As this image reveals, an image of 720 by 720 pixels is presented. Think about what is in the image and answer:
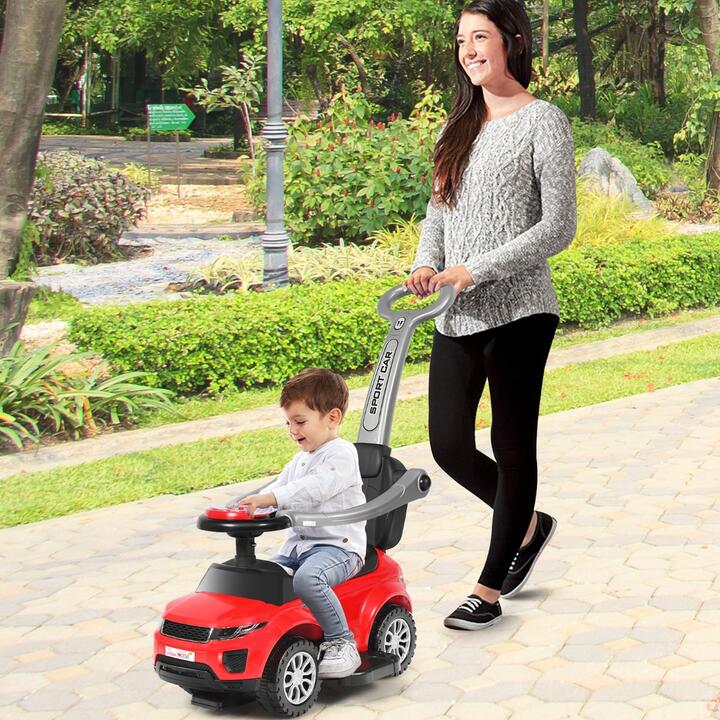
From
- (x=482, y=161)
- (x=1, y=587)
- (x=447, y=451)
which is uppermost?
(x=482, y=161)

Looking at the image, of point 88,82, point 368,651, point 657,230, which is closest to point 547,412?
point 368,651

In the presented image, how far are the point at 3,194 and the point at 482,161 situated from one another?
19.4 ft

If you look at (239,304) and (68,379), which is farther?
(239,304)

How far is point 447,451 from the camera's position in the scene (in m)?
4.65

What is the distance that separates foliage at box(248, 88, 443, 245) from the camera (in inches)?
562

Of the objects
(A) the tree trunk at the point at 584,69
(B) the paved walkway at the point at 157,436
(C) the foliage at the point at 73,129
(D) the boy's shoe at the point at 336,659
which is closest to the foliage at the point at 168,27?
(A) the tree trunk at the point at 584,69

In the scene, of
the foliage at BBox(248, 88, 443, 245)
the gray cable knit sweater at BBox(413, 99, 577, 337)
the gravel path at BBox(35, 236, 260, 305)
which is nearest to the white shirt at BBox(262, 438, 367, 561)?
the gray cable knit sweater at BBox(413, 99, 577, 337)

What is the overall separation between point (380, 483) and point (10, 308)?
5223 mm

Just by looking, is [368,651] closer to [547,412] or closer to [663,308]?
[547,412]

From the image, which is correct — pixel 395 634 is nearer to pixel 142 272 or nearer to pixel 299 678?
pixel 299 678

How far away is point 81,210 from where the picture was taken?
50.3 feet

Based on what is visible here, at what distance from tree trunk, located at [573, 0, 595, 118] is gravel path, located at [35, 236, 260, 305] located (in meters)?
12.2

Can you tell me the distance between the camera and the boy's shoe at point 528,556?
16.5ft

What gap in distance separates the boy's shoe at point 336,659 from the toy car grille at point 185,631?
0.39 m
